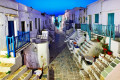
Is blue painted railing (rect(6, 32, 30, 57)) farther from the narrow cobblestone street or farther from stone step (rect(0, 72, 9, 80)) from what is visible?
the narrow cobblestone street

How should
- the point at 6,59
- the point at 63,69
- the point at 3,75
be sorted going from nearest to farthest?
the point at 3,75, the point at 6,59, the point at 63,69

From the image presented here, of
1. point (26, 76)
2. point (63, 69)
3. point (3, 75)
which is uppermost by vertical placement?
point (3, 75)

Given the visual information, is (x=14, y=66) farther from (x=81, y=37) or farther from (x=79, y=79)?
(x=81, y=37)

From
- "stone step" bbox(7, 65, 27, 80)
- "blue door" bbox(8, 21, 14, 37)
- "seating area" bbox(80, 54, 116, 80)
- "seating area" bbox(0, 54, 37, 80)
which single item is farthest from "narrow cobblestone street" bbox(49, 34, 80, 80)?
"blue door" bbox(8, 21, 14, 37)

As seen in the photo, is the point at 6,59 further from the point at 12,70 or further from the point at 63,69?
the point at 63,69

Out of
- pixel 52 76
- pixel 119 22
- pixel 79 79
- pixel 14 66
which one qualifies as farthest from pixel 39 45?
pixel 119 22

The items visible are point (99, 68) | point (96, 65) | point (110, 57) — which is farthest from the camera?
point (96, 65)

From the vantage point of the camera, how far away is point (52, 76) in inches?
360

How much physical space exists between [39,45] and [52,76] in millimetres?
2744

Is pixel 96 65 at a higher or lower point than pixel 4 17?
lower

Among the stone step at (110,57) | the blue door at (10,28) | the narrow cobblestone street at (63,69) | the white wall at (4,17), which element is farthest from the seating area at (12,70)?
the stone step at (110,57)

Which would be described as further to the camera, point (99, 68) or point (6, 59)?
point (99, 68)

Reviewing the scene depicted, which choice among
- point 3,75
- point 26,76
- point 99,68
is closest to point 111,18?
point 99,68

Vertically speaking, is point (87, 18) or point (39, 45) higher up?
point (87, 18)
